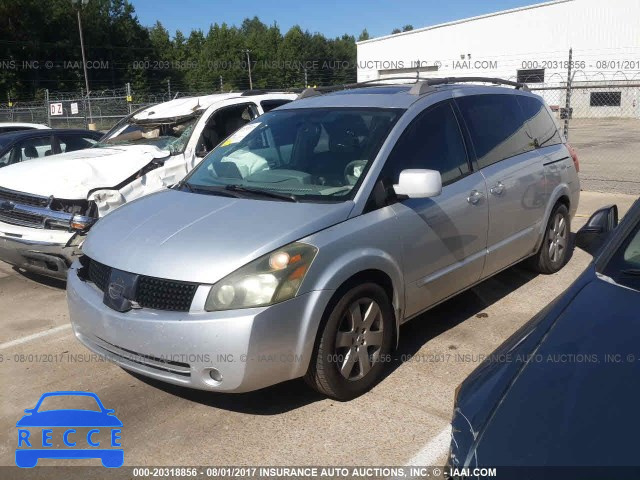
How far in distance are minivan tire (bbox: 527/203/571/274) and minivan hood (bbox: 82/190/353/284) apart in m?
2.92

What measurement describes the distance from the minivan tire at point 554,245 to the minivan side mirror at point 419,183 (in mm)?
2385

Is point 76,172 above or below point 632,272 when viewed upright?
above

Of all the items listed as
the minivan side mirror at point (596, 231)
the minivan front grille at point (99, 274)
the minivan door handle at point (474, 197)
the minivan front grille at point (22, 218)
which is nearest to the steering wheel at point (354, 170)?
the minivan door handle at point (474, 197)

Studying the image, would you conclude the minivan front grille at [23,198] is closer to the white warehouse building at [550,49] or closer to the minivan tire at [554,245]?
the minivan tire at [554,245]

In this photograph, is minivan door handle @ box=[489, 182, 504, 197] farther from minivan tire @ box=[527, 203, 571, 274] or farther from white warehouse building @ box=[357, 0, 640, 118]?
white warehouse building @ box=[357, 0, 640, 118]

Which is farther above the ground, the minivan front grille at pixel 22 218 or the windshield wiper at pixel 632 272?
the windshield wiper at pixel 632 272

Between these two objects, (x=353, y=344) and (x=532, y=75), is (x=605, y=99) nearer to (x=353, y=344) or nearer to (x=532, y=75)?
(x=532, y=75)

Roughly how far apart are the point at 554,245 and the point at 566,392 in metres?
4.25

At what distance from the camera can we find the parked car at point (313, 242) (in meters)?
3.18

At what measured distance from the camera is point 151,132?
7.33 meters

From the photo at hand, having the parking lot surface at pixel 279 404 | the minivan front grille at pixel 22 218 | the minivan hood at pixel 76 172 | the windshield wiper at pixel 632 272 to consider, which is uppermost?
the minivan hood at pixel 76 172

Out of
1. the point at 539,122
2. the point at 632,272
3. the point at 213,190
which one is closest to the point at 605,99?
the point at 539,122

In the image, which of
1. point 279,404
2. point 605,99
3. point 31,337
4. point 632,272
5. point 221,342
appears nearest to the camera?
point 632,272

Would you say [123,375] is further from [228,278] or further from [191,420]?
[228,278]
